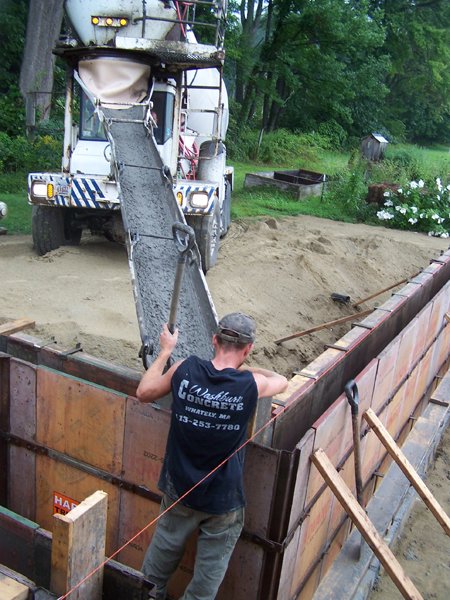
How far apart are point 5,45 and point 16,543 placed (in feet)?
74.6

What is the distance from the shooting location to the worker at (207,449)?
9.61 ft

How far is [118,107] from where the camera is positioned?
777cm

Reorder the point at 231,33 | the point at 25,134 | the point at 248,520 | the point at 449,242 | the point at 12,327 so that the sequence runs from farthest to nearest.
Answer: the point at 231,33 → the point at 25,134 → the point at 449,242 → the point at 12,327 → the point at 248,520

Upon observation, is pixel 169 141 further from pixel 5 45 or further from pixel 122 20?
pixel 5 45

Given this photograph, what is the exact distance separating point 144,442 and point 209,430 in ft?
2.62

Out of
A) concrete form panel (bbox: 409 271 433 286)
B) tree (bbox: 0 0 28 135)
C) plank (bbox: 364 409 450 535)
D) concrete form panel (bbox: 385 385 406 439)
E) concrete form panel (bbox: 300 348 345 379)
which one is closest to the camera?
concrete form panel (bbox: 300 348 345 379)

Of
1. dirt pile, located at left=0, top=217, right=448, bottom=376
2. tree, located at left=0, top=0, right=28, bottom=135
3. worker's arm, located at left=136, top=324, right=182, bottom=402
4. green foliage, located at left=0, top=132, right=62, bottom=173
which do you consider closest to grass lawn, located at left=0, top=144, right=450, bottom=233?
green foliage, located at left=0, top=132, right=62, bottom=173

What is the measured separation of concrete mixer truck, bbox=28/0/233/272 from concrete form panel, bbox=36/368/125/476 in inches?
140

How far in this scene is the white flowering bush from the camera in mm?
16125

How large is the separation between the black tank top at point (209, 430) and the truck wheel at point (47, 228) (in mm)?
7070

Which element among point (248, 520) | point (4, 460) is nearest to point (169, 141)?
point (4, 460)

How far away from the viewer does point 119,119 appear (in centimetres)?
745

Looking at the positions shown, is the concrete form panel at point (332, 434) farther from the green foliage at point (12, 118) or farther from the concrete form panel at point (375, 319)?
the green foliage at point (12, 118)

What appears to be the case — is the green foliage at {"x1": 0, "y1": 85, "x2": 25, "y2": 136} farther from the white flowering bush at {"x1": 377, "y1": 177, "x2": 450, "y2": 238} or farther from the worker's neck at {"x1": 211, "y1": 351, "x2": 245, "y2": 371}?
the worker's neck at {"x1": 211, "y1": 351, "x2": 245, "y2": 371}
